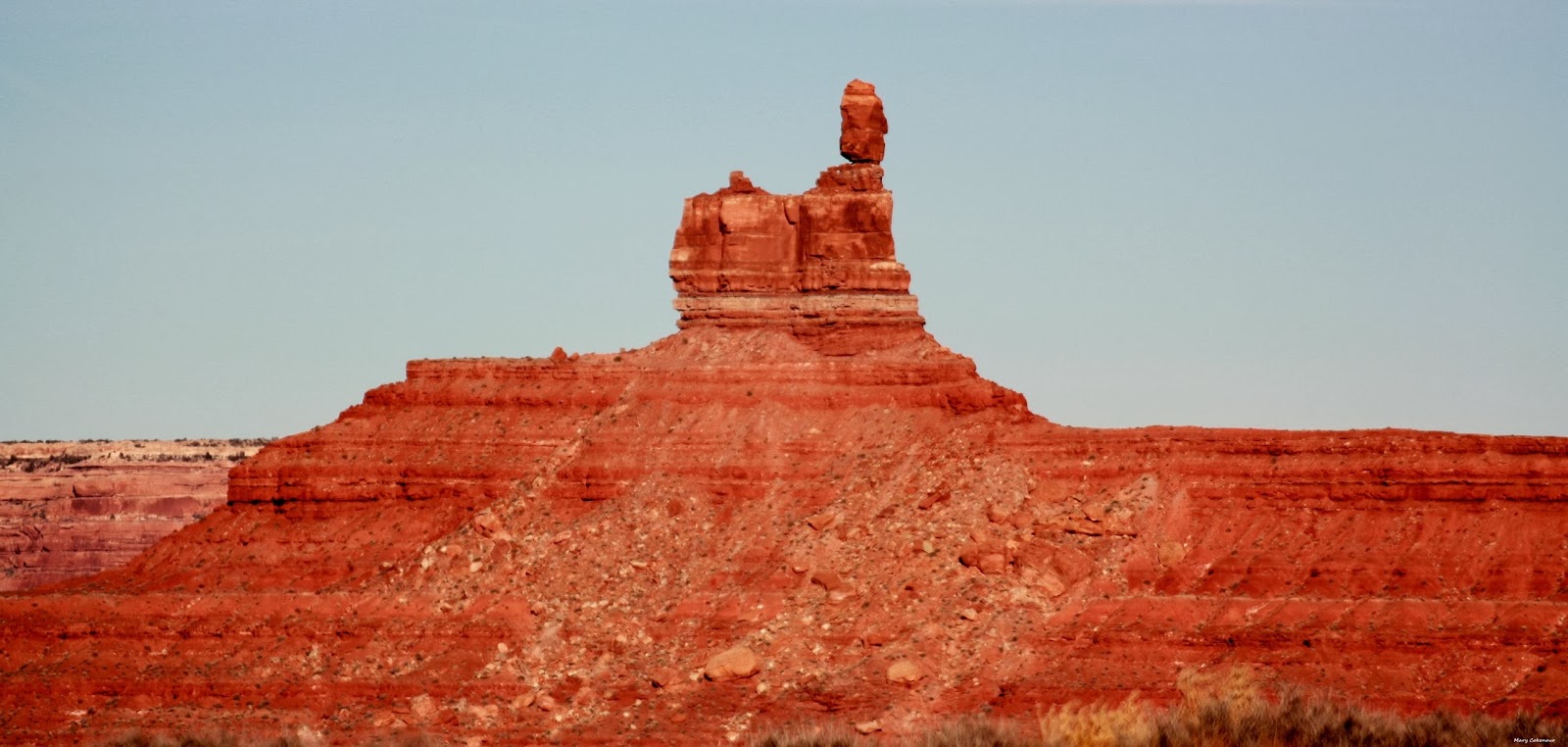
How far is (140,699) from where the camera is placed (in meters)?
95.6

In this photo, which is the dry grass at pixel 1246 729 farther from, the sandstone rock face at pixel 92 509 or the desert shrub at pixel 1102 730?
the sandstone rock face at pixel 92 509

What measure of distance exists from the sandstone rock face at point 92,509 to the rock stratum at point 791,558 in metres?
48.6

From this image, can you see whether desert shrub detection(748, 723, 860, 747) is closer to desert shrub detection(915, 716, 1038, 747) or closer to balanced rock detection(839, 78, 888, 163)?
desert shrub detection(915, 716, 1038, 747)

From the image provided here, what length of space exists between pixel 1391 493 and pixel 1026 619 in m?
10.3

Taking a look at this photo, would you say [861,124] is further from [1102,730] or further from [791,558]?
[1102,730]

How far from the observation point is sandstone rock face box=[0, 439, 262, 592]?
154500 mm

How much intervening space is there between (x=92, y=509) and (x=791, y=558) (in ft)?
231

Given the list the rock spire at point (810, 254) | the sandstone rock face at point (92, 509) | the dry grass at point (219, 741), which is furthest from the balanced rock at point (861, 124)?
the sandstone rock face at point (92, 509)

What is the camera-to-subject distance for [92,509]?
15950 cm

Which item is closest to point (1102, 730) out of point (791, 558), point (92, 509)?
point (791, 558)

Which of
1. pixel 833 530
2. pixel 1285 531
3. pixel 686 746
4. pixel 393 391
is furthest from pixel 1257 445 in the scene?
pixel 393 391

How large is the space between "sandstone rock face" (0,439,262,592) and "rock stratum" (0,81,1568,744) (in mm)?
48638

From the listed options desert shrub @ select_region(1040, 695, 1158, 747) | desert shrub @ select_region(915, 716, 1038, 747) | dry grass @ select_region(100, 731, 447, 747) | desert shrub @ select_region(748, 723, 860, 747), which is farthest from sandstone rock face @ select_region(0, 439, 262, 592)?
desert shrub @ select_region(1040, 695, 1158, 747)

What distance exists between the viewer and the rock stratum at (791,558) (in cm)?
8975
